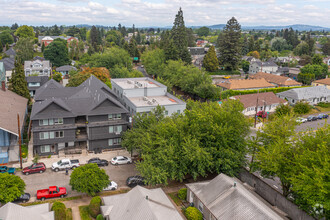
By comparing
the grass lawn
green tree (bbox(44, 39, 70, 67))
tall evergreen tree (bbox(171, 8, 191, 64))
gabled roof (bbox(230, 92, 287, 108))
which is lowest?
the grass lawn

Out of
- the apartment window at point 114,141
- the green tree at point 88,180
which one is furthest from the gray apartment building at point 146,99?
the green tree at point 88,180

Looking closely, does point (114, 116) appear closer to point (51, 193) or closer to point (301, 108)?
point (51, 193)

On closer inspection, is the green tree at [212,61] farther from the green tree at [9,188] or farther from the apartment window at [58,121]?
the green tree at [9,188]

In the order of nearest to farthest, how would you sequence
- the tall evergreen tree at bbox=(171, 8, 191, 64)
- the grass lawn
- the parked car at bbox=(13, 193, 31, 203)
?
the grass lawn → the parked car at bbox=(13, 193, 31, 203) → the tall evergreen tree at bbox=(171, 8, 191, 64)

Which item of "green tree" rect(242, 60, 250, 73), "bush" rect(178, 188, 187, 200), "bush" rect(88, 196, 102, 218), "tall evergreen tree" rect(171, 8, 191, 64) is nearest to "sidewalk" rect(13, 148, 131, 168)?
"bush" rect(88, 196, 102, 218)

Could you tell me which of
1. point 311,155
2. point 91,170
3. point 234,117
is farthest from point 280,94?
point 91,170

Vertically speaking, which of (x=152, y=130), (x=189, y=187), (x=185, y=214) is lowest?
(x=185, y=214)

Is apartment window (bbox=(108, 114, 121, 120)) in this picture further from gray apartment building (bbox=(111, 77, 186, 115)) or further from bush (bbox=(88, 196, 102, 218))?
bush (bbox=(88, 196, 102, 218))

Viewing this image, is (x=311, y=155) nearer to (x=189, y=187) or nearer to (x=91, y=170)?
(x=189, y=187)
